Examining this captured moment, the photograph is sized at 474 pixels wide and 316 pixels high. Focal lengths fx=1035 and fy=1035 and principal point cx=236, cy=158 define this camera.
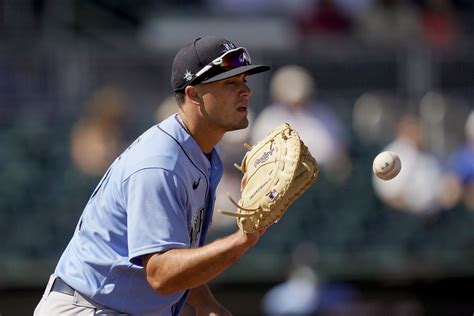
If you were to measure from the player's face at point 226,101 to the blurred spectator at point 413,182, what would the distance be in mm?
5369

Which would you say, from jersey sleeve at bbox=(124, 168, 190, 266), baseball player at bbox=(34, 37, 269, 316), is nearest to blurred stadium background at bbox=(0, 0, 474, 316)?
baseball player at bbox=(34, 37, 269, 316)

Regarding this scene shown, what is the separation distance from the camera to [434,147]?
985cm

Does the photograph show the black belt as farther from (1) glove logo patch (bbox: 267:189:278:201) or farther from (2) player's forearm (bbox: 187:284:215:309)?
(1) glove logo patch (bbox: 267:189:278:201)

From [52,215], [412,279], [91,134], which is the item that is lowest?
[412,279]

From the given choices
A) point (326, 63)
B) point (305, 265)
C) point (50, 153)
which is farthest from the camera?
point (326, 63)

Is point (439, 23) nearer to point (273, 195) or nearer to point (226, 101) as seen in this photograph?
point (226, 101)

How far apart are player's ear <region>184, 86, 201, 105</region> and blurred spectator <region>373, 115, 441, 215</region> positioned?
5389 millimetres

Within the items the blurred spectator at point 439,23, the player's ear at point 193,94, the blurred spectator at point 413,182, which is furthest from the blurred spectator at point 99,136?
the player's ear at point 193,94

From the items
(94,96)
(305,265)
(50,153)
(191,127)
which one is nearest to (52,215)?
(50,153)

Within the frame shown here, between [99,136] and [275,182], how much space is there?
5.87 meters

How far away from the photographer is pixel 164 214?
3.88 m

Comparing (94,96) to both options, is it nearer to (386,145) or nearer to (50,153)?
(50,153)

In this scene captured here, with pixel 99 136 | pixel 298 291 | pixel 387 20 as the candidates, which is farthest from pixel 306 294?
pixel 387 20

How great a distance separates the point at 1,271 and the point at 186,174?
226 inches
